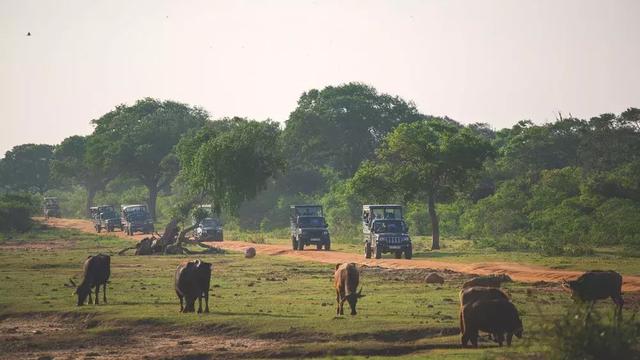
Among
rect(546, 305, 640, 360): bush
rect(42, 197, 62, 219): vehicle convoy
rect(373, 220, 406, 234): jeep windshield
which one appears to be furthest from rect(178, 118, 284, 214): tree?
rect(42, 197, 62, 219): vehicle convoy

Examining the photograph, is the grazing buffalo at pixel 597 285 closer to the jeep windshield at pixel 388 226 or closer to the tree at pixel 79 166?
the jeep windshield at pixel 388 226

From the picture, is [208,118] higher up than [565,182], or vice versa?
[208,118]

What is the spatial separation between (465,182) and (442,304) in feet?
88.3

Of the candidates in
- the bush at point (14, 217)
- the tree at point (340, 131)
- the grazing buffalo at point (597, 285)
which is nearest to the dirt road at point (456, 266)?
the grazing buffalo at point (597, 285)

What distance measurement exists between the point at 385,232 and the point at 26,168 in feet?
376

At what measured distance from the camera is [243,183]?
206 ft

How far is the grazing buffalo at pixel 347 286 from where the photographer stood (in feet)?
84.6

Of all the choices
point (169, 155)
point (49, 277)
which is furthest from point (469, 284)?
point (169, 155)

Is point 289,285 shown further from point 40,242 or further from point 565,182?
point 40,242

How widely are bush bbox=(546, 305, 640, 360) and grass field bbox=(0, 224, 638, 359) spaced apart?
35 centimetres

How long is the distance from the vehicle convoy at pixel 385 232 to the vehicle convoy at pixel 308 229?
7.65m

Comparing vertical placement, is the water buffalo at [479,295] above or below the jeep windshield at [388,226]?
below

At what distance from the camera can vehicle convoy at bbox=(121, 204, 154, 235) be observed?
255 feet

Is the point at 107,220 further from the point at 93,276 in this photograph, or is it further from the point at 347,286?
the point at 347,286
